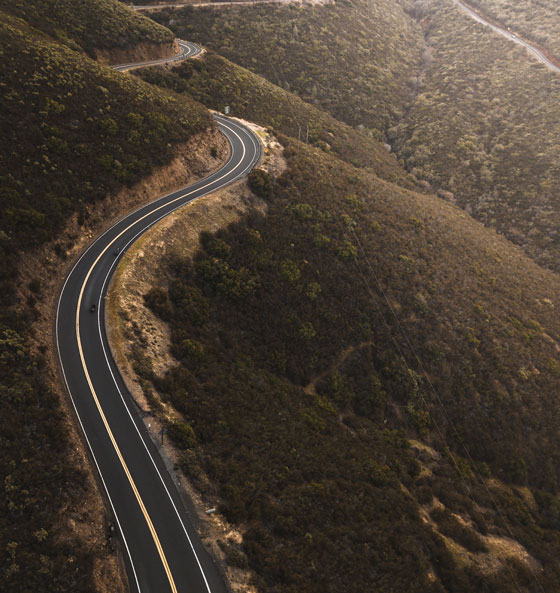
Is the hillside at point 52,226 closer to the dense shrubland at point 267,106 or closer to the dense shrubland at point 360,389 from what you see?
the dense shrubland at point 360,389

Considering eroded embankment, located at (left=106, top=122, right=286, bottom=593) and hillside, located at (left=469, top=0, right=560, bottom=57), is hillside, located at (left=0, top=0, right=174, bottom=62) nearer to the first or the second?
eroded embankment, located at (left=106, top=122, right=286, bottom=593)

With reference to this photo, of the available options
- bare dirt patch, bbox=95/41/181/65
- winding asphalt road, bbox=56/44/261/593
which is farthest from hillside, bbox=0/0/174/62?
winding asphalt road, bbox=56/44/261/593

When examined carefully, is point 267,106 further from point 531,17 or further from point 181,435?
point 531,17

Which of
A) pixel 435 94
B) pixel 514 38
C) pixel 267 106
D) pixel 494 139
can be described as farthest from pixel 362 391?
pixel 514 38

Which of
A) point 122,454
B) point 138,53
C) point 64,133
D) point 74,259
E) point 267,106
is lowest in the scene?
point 122,454

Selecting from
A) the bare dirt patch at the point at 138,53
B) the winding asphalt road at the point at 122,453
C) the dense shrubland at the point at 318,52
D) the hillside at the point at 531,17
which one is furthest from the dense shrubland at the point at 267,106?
the hillside at the point at 531,17

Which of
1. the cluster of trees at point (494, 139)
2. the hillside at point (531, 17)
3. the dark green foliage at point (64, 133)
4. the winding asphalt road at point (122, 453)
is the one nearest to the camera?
the winding asphalt road at point (122, 453)
